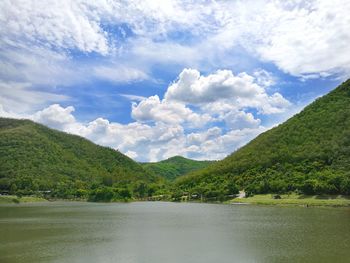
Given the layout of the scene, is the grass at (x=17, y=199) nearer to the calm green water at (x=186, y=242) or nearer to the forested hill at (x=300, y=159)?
the forested hill at (x=300, y=159)

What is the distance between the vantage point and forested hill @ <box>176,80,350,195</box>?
114 meters

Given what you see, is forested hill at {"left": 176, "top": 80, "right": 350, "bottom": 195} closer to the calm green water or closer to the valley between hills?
the valley between hills

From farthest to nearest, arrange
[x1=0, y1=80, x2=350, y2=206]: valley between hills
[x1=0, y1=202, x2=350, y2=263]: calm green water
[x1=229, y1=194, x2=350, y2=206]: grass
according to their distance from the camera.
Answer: [x1=0, y1=80, x2=350, y2=206]: valley between hills
[x1=229, y1=194, x2=350, y2=206]: grass
[x1=0, y1=202, x2=350, y2=263]: calm green water

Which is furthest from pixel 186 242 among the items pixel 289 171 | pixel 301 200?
pixel 289 171

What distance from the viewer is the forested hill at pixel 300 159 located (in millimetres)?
113625

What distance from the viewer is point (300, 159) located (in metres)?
144

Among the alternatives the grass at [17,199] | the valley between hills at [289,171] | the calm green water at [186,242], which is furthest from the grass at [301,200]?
the grass at [17,199]

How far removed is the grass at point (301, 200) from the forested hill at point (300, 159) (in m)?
2.32

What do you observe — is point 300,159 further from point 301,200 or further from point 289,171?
point 301,200

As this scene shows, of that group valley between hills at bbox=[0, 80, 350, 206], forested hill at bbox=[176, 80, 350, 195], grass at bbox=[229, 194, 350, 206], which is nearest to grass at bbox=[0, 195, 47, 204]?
valley between hills at bbox=[0, 80, 350, 206]

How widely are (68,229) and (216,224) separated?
23009 millimetres

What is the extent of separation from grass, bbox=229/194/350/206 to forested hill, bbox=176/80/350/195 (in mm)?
2323

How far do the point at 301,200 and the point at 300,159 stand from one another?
47.2 m

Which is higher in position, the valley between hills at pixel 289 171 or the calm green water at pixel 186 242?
the valley between hills at pixel 289 171
